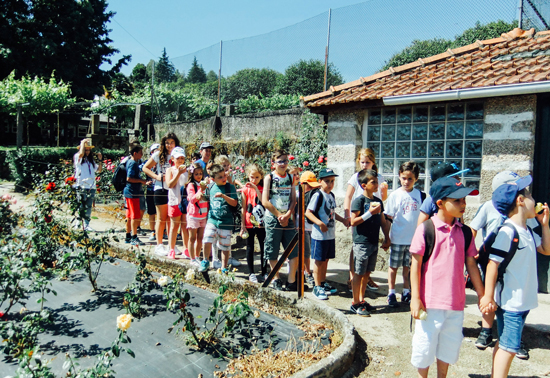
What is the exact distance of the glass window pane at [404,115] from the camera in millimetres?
6184

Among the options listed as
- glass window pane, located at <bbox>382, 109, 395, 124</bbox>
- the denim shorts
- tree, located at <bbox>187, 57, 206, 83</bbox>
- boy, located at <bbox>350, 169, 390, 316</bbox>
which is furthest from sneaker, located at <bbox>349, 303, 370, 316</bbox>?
tree, located at <bbox>187, 57, 206, 83</bbox>

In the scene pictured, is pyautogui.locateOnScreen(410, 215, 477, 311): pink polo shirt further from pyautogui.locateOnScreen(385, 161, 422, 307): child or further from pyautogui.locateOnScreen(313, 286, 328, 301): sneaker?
pyautogui.locateOnScreen(313, 286, 328, 301): sneaker

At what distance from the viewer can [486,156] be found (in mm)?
5375

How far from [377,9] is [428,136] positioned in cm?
401

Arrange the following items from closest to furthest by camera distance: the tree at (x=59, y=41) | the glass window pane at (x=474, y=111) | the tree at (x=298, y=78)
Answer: the glass window pane at (x=474, y=111) < the tree at (x=298, y=78) < the tree at (x=59, y=41)

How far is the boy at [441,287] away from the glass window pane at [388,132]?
372 centimetres

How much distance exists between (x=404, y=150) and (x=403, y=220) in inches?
79.1

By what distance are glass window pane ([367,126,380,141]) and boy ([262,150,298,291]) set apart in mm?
2296

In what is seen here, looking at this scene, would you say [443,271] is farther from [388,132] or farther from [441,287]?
[388,132]

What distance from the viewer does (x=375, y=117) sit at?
6543 mm

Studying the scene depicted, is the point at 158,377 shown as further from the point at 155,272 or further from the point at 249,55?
the point at 249,55

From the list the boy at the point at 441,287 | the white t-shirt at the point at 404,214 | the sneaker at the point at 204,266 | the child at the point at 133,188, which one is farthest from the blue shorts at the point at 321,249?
the child at the point at 133,188

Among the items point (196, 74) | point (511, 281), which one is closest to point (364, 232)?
point (511, 281)

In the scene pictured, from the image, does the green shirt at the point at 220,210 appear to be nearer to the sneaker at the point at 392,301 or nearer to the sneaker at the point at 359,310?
the sneaker at the point at 359,310
